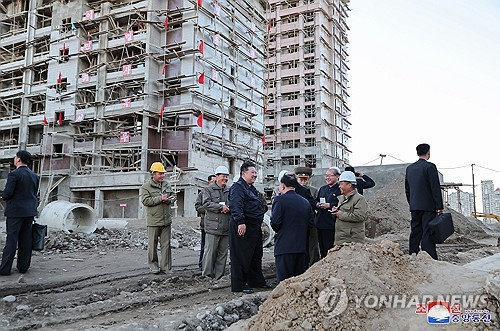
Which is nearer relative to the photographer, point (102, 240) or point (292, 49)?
point (102, 240)

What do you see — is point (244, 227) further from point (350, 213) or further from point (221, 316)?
point (221, 316)

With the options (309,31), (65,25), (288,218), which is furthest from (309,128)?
(288,218)

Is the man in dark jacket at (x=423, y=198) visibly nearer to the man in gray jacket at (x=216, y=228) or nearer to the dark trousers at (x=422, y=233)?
the dark trousers at (x=422, y=233)

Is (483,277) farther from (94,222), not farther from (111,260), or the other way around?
(94,222)

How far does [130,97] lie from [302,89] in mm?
20436

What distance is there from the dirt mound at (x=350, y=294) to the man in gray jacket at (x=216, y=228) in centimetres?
295

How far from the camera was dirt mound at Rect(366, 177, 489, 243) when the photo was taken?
15.0 metres

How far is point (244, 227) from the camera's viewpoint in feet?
17.8

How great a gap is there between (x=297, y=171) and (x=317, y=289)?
300 centimetres

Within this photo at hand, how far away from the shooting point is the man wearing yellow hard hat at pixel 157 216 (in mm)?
6668

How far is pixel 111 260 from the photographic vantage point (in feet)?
28.6

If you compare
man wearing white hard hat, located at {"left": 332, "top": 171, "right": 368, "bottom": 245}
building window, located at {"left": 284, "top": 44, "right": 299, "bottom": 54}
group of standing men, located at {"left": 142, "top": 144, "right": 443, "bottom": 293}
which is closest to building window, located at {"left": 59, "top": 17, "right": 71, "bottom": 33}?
building window, located at {"left": 284, "top": 44, "right": 299, "bottom": 54}

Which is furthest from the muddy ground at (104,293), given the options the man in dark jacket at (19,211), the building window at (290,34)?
the building window at (290,34)

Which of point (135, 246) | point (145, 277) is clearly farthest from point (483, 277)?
point (135, 246)
